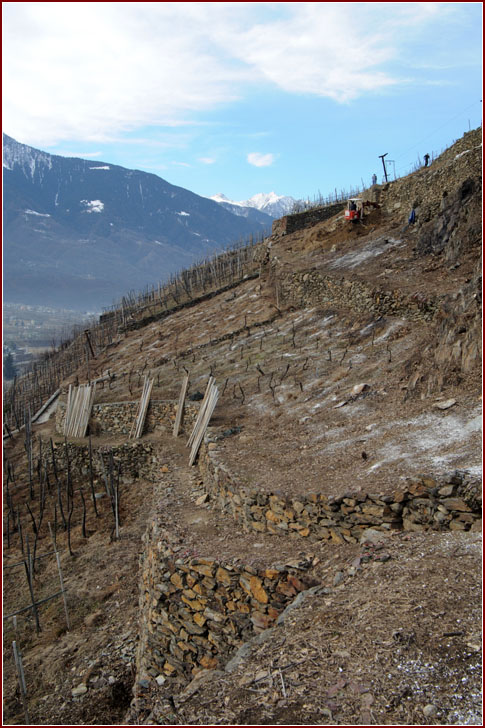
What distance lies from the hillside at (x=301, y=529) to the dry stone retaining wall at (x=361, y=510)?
28mm

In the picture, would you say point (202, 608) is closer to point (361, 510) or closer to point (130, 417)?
point (361, 510)

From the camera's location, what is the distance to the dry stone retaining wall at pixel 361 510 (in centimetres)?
673

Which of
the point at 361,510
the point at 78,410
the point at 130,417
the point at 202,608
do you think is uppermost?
the point at 78,410

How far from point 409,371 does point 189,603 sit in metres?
6.59

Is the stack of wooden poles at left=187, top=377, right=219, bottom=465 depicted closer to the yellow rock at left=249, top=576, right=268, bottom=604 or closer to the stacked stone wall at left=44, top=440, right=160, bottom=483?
the stacked stone wall at left=44, top=440, right=160, bottom=483

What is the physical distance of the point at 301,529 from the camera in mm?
8305

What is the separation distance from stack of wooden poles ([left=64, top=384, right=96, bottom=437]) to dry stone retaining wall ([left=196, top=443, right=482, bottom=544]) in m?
11.6

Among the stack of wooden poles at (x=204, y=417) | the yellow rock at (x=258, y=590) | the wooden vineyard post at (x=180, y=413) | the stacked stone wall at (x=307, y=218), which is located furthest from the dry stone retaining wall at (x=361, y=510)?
the stacked stone wall at (x=307, y=218)

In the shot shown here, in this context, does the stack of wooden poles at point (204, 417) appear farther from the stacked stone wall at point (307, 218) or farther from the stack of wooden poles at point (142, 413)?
the stacked stone wall at point (307, 218)

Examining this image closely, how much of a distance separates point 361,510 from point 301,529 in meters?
1.22

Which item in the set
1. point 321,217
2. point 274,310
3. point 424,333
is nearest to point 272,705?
point 424,333

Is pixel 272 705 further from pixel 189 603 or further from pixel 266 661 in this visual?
pixel 189 603

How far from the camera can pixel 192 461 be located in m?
13.9

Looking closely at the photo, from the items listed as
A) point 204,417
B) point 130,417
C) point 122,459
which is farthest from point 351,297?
point 122,459
